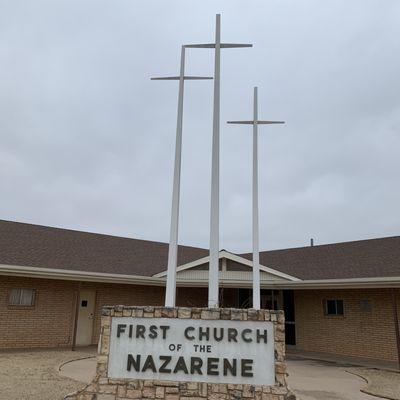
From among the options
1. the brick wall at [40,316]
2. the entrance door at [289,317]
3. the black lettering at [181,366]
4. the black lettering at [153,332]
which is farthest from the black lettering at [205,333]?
the entrance door at [289,317]

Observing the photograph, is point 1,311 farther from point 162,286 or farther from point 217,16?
point 217,16

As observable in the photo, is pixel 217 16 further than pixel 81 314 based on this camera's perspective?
No

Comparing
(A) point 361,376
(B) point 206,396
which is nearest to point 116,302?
(A) point 361,376

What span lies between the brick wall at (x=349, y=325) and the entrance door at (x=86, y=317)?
798 cm

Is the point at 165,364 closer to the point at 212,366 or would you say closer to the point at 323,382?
the point at 212,366

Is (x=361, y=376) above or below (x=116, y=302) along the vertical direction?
below

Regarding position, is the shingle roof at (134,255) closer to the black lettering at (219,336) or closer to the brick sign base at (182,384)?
the brick sign base at (182,384)

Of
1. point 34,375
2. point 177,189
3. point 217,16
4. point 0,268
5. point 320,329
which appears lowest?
point 34,375

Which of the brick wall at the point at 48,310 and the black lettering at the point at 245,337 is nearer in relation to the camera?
the black lettering at the point at 245,337

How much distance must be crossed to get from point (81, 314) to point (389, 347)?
35.6 ft

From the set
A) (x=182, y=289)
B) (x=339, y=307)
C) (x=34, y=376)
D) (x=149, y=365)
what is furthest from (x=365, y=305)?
(x=34, y=376)

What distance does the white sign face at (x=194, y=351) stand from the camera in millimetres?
7562

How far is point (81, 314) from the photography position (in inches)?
698

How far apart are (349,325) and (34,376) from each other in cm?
1085
